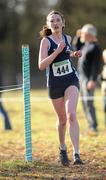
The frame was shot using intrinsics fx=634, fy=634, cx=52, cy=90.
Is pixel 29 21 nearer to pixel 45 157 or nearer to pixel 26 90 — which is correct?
pixel 45 157

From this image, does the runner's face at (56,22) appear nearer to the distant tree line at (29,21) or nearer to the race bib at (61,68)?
the race bib at (61,68)

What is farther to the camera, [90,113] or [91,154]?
[90,113]

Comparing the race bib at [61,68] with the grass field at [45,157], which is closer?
the grass field at [45,157]

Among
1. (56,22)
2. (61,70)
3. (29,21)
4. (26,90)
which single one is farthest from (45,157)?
(29,21)

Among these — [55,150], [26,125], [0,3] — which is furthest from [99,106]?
[0,3]

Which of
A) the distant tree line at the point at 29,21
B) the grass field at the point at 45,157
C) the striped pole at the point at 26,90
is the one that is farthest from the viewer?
the distant tree line at the point at 29,21

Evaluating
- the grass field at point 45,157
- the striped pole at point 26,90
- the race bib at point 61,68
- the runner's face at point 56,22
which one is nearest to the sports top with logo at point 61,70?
the race bib at point 61,68

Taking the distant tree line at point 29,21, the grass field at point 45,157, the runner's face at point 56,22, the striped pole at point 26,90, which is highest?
the distant tree line at point 29,21

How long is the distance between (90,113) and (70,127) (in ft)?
15.8

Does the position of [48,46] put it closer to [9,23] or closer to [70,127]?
[70,127]

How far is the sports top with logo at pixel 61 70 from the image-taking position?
7.58 m

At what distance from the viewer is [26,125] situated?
781 centimetres

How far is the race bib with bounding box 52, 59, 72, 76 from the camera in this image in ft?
24.8

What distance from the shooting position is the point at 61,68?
24.8ft
